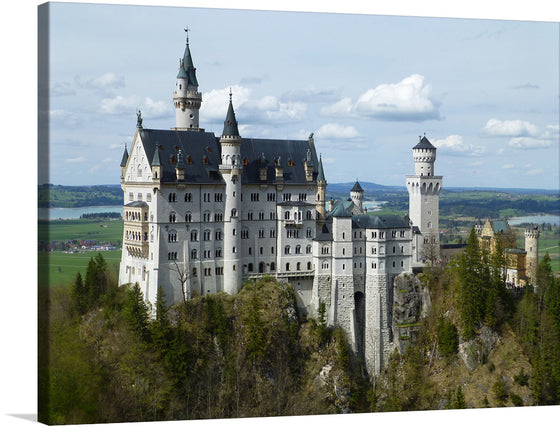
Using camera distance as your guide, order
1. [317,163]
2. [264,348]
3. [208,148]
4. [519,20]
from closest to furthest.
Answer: [519,20], [264,348], [208,148], [317,163]

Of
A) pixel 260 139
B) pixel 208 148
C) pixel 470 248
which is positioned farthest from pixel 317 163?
pixel 470 248

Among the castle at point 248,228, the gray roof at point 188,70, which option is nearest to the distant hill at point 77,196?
the castle at point 248,228

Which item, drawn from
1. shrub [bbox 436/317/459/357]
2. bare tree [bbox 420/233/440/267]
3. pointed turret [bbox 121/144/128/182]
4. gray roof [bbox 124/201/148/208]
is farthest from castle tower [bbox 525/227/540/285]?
pointed turret [bbox 121/144/128/182]

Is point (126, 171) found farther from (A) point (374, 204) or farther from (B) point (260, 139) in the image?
(A) point (374, 204)

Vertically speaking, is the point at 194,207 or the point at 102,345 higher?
the point at 194,207

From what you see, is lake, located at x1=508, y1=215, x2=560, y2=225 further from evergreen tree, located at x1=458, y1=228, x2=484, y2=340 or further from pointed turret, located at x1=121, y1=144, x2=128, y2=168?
pointed turret, located at x1=121, y1=144, x2=128, y2=168

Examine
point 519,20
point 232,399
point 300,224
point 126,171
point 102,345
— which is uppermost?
point 519,20

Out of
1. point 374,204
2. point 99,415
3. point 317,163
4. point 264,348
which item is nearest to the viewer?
point 99,415
